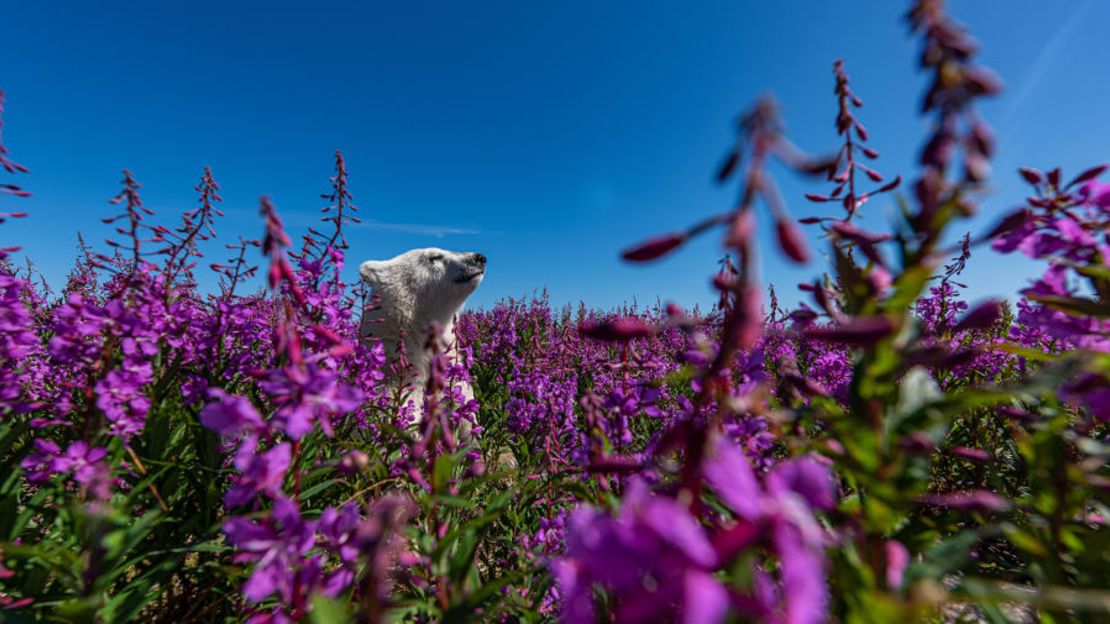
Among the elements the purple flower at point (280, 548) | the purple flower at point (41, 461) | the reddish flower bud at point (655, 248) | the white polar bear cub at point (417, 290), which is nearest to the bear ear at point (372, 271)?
the white polar bear cub at point (417, 290)

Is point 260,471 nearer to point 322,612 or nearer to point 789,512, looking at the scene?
point 322,612

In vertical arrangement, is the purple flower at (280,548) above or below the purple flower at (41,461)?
below

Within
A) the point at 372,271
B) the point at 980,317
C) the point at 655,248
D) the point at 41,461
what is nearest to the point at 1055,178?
the point at 980,317

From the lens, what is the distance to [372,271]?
5523mm

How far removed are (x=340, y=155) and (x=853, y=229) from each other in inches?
137

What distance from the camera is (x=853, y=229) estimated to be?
0.95m

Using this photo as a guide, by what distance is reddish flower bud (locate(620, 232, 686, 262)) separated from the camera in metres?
0.69

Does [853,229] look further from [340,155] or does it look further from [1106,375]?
[340,155]

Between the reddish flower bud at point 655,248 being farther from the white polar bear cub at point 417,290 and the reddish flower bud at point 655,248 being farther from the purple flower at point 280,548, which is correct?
the white polar bear cub at point 417,290

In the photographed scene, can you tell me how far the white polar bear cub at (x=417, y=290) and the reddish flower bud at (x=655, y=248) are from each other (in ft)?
15.7

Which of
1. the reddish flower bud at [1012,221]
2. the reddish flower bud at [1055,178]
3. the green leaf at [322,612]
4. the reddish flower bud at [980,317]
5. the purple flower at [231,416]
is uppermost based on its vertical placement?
the reddish flower bud at [1055,178]

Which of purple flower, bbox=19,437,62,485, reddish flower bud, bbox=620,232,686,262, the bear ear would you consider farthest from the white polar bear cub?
reddish flower bud, bbox=620,232,686,262

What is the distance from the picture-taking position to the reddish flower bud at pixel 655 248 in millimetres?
694

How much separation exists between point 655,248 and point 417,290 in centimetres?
521
